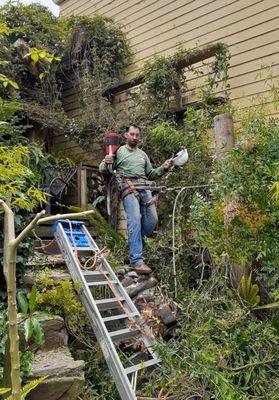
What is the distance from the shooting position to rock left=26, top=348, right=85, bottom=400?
2434mm

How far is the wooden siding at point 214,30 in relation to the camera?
5219 mm

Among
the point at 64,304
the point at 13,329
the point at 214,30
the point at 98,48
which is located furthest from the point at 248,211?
the point at 98,48

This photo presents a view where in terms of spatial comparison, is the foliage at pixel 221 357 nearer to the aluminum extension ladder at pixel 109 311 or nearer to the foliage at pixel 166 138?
the aluminum extension ladder at pixel 109 311

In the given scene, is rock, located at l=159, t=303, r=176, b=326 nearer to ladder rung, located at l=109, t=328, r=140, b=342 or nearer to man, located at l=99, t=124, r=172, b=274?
ladder rung, located at l=109, t=328, r=140, b=342

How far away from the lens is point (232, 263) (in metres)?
3.27

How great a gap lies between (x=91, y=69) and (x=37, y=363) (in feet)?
17.6

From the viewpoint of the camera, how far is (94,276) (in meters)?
3.51

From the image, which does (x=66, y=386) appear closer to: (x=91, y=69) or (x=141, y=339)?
(x=141, y=339)

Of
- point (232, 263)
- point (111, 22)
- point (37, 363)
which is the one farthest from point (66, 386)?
point (111, 22)

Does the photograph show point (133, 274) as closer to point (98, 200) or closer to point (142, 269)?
point (142, 269)

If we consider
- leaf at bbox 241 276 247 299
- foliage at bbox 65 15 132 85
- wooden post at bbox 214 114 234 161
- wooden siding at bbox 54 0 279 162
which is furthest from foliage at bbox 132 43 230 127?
leaf at bbox 241 276 247 299

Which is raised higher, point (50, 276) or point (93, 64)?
point (93, 64)

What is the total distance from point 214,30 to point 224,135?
2957 millimetres

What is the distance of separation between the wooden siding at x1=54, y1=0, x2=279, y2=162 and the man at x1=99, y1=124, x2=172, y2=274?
1732mm
